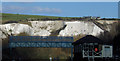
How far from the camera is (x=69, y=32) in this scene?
86.9m

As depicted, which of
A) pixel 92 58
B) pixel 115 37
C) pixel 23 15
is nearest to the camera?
pixel 92 58

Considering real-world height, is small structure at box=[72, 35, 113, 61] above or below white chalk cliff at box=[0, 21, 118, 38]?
above

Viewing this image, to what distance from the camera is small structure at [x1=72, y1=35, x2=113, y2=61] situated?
1873 inches

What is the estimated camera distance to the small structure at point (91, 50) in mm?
47562

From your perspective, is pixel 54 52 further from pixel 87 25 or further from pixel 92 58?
pixel 87 25

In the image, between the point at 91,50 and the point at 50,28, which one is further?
the point at 50,28

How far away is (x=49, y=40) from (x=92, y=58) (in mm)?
14406

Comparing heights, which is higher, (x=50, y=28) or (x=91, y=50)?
(x=91, y=50)

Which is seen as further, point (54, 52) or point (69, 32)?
point (69, 32)

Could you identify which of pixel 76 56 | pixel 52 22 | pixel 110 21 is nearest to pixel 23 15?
pixel 52 22

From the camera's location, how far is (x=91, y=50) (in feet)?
157

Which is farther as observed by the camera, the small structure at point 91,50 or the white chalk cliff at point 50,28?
the white chalk cliff at point 50,28

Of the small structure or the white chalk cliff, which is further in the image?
the white chalk cliff

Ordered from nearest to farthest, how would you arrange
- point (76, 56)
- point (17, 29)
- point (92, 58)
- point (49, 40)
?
1. point (92, 58)
2. point (76, 56)
3. point (49, 40)
4. point (17, 29)
